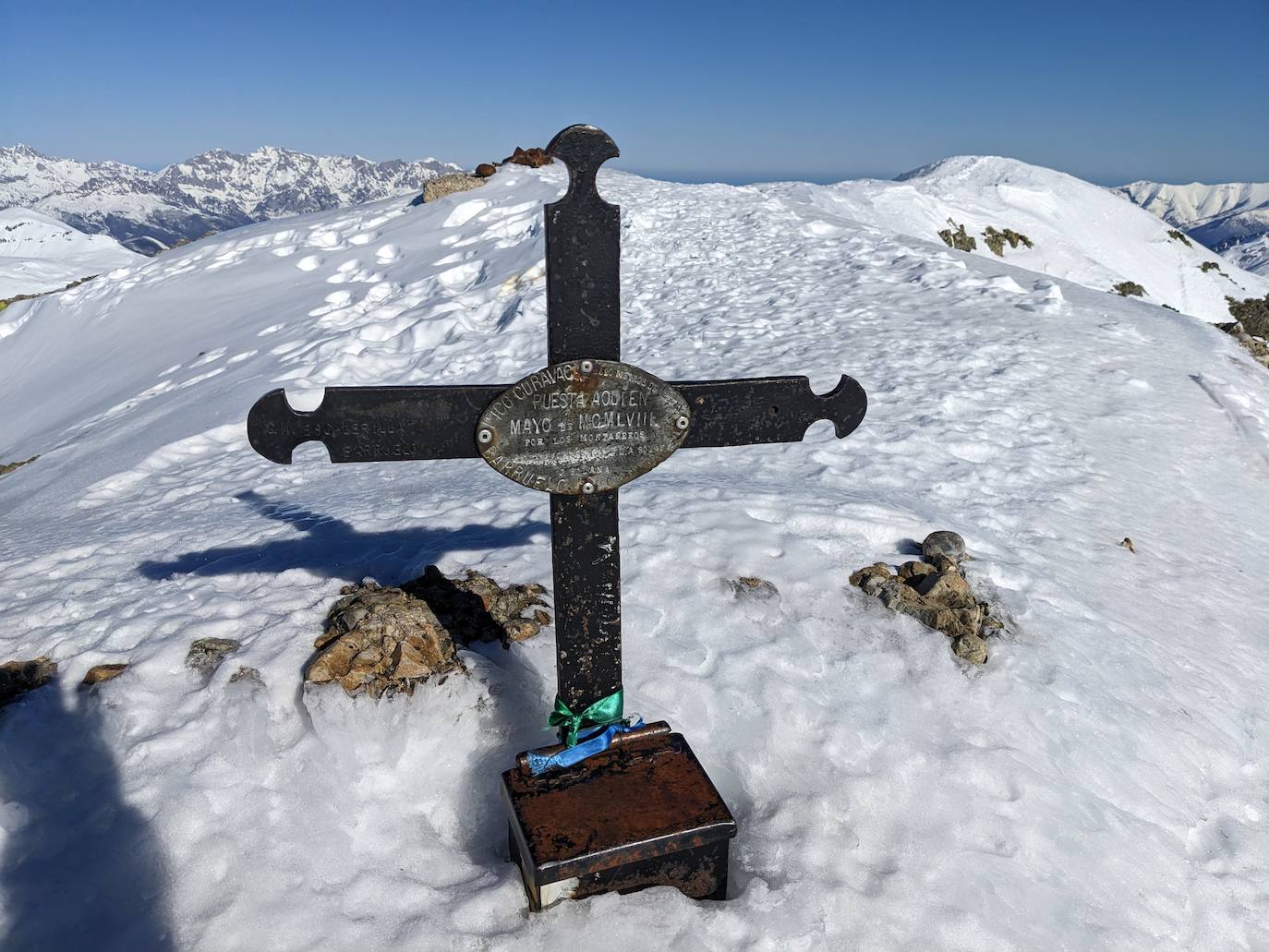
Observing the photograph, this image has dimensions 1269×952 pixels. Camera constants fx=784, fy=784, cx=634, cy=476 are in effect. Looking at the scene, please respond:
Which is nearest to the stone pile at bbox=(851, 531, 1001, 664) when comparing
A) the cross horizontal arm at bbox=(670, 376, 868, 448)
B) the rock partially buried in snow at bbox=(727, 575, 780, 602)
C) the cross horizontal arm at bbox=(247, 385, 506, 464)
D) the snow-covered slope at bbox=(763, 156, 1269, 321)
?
the rock partially buried in snow at bbox=(727, 575, 780, 602)

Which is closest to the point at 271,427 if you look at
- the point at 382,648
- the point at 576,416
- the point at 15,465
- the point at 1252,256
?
the point at 576,416

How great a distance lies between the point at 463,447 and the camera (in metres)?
2.56

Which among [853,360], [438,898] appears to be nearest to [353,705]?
[438,898]

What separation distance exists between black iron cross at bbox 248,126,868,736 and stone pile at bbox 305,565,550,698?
2.82 ft

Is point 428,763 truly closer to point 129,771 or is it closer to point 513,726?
point 513,726

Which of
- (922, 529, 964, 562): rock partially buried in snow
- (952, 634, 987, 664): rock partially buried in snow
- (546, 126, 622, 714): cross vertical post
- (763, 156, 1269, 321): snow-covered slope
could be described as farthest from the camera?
(763, 156, 1269, 321): snow-covered slope

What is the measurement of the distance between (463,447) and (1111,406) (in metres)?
7.02

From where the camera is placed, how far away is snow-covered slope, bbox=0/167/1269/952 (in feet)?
8.40

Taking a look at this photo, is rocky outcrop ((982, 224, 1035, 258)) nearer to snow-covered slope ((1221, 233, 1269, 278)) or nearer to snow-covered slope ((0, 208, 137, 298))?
snow-covered slope ((0, 208, 137, 298))

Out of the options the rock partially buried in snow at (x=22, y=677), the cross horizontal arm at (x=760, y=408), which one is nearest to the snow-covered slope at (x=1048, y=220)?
the cross horizontal arm at (x=760, y=408)

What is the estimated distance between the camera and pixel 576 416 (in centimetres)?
251

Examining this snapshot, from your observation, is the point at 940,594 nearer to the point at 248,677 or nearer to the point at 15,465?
the point at 248,677

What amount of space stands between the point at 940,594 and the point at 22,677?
4.23 meters

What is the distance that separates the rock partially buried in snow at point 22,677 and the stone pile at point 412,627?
1.12 m
